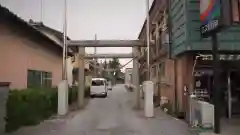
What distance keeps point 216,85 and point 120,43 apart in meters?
10.7

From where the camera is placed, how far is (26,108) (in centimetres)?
1308

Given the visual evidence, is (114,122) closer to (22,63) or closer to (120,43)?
(22,63)

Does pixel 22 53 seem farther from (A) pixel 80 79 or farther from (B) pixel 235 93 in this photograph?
(B) pixel 235 93

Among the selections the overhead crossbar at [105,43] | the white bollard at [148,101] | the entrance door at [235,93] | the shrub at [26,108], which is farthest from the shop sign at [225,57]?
the overhead crossbar at [105,43]

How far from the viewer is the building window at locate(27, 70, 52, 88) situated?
1787 cm

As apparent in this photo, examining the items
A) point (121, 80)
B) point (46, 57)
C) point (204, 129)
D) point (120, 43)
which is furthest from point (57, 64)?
point (121, 80)

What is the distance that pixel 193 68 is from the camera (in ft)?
50.9

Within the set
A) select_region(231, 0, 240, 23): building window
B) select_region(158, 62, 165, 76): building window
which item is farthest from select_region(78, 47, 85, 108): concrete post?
select_region(231, 0, 240, 23): building window

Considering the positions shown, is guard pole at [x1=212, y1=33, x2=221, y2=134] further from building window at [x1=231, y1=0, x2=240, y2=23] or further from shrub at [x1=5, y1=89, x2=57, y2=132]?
shrub at [x1=5, y1=89, x2=57, y2=132]

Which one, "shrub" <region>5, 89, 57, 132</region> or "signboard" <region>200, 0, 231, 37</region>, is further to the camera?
"shrub" <region>5, 89, 57, 132</region>

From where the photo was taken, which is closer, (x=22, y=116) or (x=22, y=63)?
(x=22, y=116)

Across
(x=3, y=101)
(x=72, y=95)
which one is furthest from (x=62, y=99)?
(x=3, y=101)

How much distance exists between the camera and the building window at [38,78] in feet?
58.6

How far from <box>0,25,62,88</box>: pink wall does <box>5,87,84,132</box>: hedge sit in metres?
1.35
